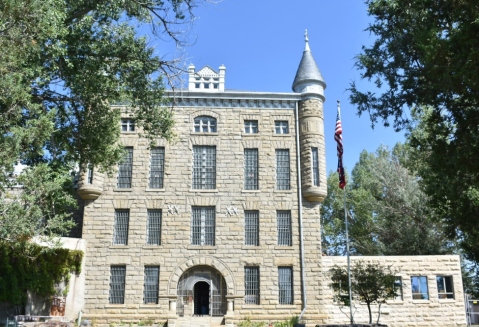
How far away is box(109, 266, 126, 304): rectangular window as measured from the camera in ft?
78.8

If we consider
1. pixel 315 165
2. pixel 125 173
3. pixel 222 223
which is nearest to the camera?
pixel 222 223

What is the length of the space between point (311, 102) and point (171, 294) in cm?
1254

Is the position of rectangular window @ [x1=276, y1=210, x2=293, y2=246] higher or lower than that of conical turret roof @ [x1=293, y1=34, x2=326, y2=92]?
lower

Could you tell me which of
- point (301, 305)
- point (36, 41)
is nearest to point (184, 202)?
point (301, 305)

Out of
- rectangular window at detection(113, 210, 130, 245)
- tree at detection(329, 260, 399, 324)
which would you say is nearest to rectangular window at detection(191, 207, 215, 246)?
rectangular window at detection(113, 210, 130, 245)

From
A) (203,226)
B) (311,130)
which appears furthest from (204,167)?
(311,130)

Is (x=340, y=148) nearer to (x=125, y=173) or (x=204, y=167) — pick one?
(x=204, y=167)

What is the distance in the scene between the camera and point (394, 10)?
47.3ft

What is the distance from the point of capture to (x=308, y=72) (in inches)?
1075

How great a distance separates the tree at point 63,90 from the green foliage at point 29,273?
653 cm

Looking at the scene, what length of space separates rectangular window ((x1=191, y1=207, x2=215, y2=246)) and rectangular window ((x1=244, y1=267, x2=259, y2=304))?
2377 millimetres

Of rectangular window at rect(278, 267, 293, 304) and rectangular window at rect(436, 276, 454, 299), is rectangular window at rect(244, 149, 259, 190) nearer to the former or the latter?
rectangular window at rect(278, 267, 293, 304)

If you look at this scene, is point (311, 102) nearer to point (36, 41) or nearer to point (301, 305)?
point (301, 305)

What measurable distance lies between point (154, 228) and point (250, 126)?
24.8 feet
